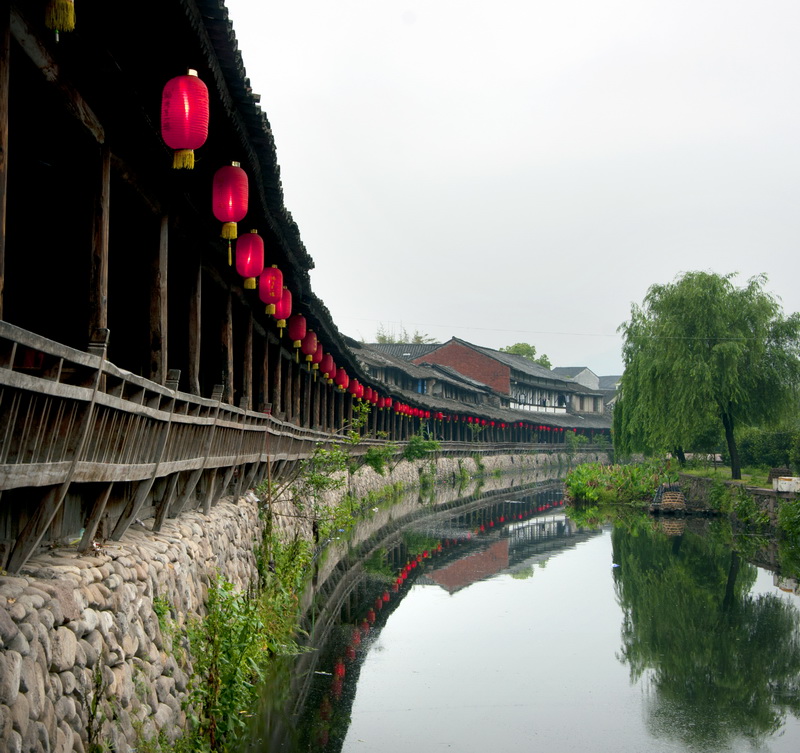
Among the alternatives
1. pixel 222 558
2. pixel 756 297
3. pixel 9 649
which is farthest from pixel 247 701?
pixel 756 297

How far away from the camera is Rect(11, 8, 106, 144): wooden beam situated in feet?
16.9

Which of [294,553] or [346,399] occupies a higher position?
[346,399]

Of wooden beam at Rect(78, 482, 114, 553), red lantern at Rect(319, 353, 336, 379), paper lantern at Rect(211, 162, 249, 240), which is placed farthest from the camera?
red lantern at Rect(319, 353, 336, 379)

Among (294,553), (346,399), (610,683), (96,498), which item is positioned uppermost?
(346,399)

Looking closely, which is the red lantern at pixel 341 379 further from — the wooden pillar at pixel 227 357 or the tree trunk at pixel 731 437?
the tree trunk at pixel 731 437

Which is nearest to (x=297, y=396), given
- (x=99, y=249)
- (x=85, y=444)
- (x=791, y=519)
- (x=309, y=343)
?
(x=309, y=343)

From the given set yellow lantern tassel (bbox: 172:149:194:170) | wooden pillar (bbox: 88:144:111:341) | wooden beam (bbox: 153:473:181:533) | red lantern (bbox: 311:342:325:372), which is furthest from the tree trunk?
wooden pillar (bbox: 88:144:111:341)

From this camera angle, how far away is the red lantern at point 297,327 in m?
16.7

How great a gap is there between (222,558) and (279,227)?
461cm

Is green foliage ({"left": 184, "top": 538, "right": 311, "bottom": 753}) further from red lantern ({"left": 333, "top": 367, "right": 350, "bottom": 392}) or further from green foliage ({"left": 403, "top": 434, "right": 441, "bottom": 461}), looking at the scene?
green foliage ({"left": 403, "top": 434, "right": 441, "bottom": 461})

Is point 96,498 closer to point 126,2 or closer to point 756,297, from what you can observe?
point 126,2

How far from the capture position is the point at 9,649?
4059 mm

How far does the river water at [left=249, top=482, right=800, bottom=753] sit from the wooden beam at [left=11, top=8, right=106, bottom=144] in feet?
18.1

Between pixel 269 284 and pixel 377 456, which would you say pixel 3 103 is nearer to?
pixel 269 284
